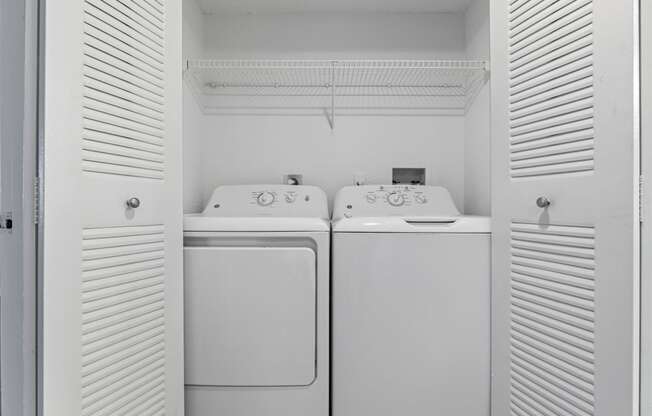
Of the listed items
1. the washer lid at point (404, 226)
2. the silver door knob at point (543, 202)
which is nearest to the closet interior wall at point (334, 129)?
the washer lid at point (404, 226)

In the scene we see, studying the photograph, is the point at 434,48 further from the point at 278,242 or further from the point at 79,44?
the point at 79,44

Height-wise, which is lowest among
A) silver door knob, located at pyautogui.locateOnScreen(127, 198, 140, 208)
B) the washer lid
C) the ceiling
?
the washer lid

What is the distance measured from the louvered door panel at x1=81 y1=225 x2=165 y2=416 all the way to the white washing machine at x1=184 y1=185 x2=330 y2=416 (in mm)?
163

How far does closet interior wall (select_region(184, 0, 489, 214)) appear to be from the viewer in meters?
2.24

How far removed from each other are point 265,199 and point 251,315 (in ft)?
2.15

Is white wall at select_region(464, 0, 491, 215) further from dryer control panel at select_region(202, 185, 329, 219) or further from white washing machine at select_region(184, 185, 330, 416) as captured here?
white washing machine at select_region(184, 185, 330, 416)

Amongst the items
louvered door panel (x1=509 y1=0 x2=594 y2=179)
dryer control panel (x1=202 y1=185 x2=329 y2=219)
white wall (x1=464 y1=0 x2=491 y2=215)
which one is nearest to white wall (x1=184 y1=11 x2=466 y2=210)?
white wall (x1=464 y1=0 x2=491 y2=215)

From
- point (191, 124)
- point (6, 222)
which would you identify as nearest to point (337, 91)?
point (191, 124)

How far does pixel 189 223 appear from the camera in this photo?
1.52 meters

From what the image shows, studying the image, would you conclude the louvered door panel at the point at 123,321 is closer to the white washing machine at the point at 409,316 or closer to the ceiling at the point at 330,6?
the white washing machine at the point at 409,316

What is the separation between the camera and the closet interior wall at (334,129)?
2242mm

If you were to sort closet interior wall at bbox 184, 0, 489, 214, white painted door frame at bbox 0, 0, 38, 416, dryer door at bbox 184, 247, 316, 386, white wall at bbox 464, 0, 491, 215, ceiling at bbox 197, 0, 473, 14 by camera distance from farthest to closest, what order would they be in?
1. closet interior wall at bbox 184, 0, 489, 214
2. ceiling at bbox 197, 0, 473, 14
3. white wall at bbox 464, 0, 491, 215
4. dryer door at bbox 184, 247, 316, 386
5. white painted door frame at bbox 0, 0, 38, 416

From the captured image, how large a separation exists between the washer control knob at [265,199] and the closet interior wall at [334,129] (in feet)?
0.90

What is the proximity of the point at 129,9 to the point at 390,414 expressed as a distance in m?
1.67
